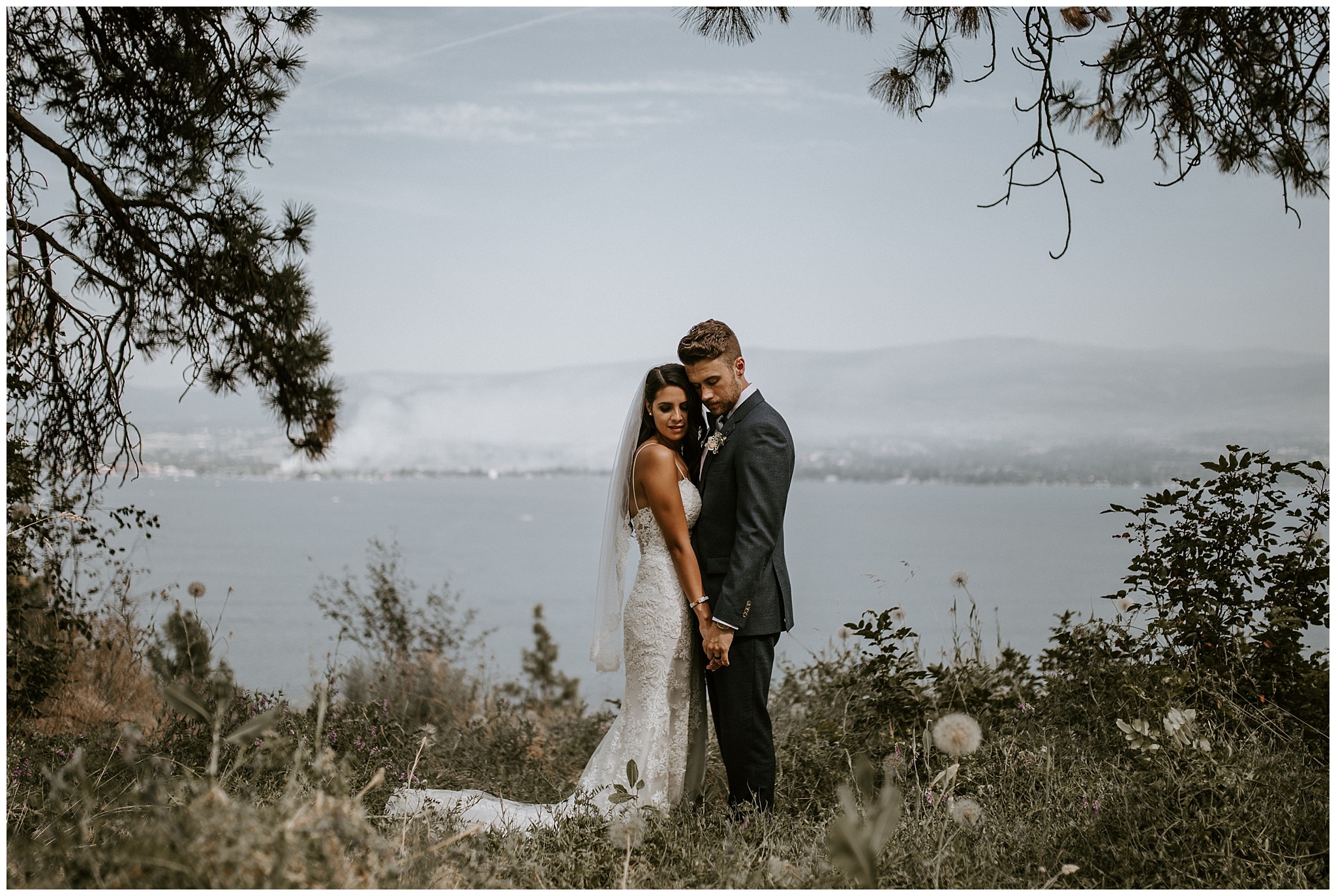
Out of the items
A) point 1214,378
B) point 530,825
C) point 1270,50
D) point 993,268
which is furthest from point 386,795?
point 1214,378

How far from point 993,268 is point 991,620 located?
227 inches

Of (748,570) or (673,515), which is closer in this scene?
(748,570)

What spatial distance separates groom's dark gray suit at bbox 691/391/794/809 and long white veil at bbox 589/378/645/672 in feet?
0.94

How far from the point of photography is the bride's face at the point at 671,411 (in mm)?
3002

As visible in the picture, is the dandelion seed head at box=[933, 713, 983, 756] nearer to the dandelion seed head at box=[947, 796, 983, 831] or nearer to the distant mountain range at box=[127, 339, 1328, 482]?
the dandelion seed head at box=[947, 796, 983, 831]

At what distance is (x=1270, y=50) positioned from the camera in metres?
3.36

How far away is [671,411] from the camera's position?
3.01 meters

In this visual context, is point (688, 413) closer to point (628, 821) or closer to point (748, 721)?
point (748, 721)

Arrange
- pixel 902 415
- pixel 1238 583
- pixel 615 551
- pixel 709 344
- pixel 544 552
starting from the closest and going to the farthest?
pixel 709 344, pixel 615 551, pixel 1238 583, pixel 902 415, pixel 544 552

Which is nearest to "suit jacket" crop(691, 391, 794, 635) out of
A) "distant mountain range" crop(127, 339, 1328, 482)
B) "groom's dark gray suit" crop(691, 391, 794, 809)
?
"groom's dark gray suit" crop(691, 391, 794, 809)

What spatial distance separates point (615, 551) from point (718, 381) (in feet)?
2.41

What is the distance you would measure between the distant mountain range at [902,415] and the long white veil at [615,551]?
5.85m

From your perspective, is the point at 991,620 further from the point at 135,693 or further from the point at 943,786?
the point at 135,693

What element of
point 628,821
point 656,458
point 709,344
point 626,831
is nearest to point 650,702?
point 628,821
